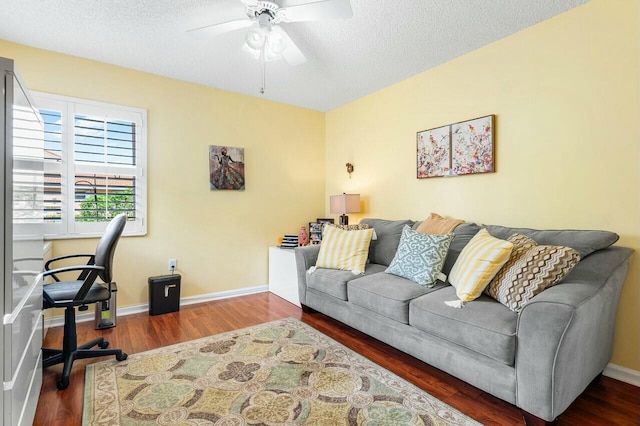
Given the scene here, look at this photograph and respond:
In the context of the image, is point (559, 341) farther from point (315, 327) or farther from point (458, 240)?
point (315, 327)

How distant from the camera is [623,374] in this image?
6.59ft

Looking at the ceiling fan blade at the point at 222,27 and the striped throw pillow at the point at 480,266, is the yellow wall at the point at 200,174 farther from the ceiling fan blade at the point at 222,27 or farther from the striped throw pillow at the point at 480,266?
the striped throw pillow at the point at 480,266

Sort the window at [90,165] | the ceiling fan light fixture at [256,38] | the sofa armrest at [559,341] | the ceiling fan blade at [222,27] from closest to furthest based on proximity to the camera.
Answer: the sofa armrest at [559,341] → the ceiling fan blade at [222,27] → the ceiling fan light fixture at [256,38] → the window at [90,165]

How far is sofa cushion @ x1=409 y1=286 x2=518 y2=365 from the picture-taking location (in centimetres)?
162

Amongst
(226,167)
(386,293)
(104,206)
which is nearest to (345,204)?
(226,167)

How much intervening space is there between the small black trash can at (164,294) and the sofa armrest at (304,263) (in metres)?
1.27

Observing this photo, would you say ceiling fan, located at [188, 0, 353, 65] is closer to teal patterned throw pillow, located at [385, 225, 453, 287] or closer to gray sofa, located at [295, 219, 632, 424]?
teal patterned throw pillow, located at [385, 225, 453, 287]

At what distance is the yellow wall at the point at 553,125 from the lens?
201 cm

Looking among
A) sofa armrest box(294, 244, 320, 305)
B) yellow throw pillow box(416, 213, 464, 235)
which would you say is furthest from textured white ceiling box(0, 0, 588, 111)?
sofa armrest box(294, 244, 320, 305)

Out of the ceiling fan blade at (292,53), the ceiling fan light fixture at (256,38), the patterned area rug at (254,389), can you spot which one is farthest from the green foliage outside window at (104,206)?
the ceiling fan blade at (292,53)

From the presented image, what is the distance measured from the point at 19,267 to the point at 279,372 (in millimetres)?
1484

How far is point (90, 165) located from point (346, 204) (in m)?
2.65

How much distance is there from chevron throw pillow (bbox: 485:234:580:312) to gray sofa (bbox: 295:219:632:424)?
2.2 inches

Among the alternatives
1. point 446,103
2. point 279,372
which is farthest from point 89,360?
point 446,103
